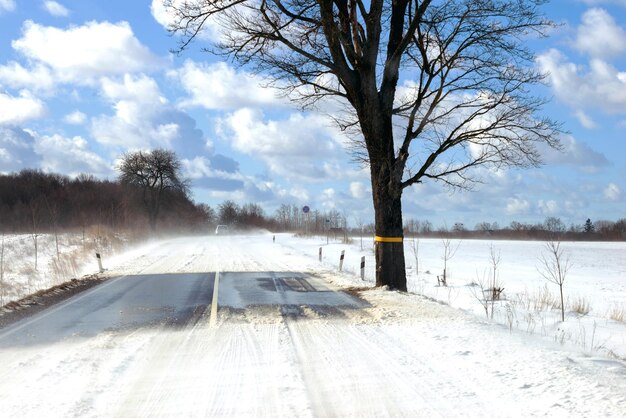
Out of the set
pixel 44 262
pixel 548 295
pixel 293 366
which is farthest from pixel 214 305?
pixel 44 262

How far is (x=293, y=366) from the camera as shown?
6453mm

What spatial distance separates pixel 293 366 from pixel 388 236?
8.26 m

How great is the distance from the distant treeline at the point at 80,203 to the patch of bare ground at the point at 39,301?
116 feet

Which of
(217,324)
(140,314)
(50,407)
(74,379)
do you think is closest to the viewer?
(50,407)

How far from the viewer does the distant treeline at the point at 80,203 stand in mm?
56753

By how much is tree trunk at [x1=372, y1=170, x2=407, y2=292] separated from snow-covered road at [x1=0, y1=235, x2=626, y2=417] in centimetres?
333

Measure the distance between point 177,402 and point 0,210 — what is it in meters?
70.6

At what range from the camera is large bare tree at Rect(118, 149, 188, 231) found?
7719 centimetres

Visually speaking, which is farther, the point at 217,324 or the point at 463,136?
the point at 463,136

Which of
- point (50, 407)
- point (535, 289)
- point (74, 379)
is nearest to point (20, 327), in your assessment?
point (74, 379)

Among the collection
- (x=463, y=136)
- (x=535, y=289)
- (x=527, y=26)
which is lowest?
(x=535, y=289)

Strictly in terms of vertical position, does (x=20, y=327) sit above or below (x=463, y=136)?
below

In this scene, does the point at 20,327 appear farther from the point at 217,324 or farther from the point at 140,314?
the point at 217,324

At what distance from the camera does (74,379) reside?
5.98m
